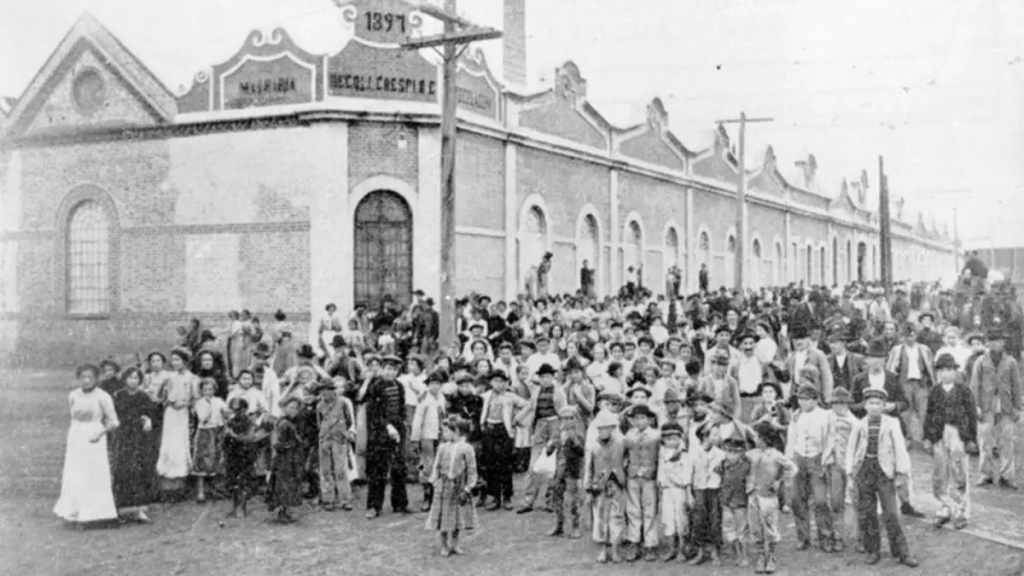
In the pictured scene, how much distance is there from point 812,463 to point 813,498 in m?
0.35

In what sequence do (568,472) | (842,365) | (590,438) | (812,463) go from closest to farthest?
(812,463)
(590,438)
(568,472)
(842,365)

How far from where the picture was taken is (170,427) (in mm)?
11695

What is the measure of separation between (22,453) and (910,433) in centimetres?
1343

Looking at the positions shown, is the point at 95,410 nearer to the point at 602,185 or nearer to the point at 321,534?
the point at 321,534

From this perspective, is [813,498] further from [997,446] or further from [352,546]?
[352,546]

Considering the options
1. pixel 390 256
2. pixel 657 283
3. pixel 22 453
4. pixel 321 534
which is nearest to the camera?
pixel 321 534

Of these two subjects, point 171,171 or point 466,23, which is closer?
point 466,23

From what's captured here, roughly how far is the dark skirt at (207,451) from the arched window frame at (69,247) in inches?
469

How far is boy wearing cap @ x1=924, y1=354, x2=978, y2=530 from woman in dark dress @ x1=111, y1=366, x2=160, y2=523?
8.49 m

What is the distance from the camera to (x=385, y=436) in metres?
11.0

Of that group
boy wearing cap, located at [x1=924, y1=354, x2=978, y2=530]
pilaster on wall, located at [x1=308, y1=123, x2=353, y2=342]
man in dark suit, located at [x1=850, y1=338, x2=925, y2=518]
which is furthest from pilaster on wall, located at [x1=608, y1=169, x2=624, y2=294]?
boy wearing cap, located at [x1=924, y1=354, x2=978, y2=530]

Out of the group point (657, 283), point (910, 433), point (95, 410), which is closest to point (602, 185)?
point (657, 283)

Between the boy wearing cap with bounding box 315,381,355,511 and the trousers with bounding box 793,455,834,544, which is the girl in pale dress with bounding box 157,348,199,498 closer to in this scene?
the boy wearing cap with bounding box 315,381,355,511

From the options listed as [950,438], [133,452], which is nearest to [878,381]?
[950,438]
